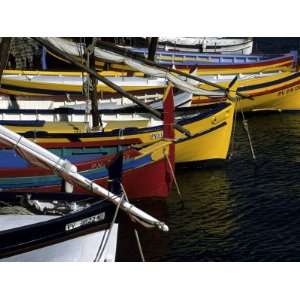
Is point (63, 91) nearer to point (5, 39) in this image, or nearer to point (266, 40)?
point (5, 39)

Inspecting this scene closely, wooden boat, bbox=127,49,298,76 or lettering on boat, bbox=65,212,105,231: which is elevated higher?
wooden boat, bbox=127,49,298,76

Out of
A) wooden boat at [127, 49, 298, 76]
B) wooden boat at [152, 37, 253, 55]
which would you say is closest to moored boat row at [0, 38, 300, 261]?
wooden boat at [127, 49, 298, 76]

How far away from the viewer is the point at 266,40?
3081 inches

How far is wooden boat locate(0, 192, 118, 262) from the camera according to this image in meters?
18.0

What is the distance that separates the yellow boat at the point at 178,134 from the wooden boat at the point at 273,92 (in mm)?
11404

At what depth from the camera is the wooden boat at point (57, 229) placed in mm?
18000

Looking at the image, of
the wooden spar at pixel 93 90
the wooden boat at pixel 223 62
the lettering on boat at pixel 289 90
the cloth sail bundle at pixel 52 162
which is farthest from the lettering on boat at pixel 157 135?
the lettering on boat at pixel 289 90

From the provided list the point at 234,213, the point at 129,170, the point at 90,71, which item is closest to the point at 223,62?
the point at 234,213

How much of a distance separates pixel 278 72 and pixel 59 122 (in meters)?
22.3

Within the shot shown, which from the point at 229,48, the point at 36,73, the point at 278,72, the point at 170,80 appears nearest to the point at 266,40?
the point at 229,48

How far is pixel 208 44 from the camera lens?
58.4 m

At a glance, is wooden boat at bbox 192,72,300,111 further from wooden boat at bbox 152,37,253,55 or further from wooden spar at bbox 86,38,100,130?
wooden spar at bbox 86,38,100,130

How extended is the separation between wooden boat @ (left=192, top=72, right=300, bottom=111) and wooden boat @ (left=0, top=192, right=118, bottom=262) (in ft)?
89.2

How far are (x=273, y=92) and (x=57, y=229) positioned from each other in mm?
31406
